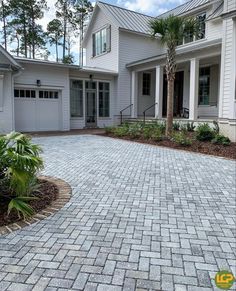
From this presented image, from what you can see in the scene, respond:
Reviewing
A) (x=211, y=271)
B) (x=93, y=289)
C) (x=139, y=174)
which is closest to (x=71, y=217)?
(x=93, y=289)

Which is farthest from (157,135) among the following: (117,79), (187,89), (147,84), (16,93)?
(147,84)

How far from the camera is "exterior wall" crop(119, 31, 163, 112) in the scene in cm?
1780

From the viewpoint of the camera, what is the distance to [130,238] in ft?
10.1

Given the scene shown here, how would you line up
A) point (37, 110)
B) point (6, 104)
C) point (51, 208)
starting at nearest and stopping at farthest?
point (51, 208), point (6, 104), point (37, 110)

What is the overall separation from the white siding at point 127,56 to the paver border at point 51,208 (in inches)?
518

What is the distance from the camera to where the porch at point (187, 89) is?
13343mm

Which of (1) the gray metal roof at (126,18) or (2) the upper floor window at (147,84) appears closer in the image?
(1) the gray metal roof at (126,18)

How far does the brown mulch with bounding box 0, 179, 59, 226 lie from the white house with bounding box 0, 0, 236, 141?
26.2ft

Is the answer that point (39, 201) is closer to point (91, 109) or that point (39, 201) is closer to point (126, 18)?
point (91, 109)

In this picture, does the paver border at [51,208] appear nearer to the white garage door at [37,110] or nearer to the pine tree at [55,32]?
the white garage door at [37,110]

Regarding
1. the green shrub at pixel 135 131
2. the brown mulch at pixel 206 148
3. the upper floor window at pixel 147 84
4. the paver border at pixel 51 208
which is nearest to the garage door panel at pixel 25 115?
the green shrub at pixel 135 131

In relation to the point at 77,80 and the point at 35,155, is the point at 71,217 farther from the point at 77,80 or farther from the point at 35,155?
the point at 77,80

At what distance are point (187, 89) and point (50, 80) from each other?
333 inches

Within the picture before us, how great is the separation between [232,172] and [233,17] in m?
6.63
